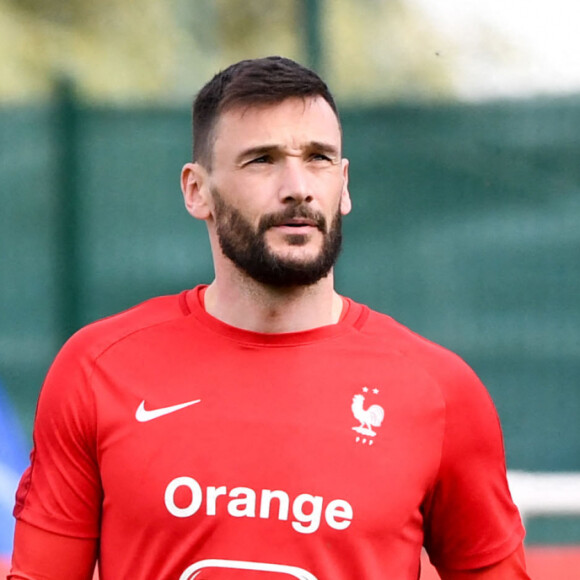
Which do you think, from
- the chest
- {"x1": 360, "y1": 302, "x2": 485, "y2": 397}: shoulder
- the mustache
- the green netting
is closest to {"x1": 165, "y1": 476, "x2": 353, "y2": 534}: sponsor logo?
the chest

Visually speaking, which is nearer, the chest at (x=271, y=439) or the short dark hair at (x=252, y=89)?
the chest at (x=271, y=439)

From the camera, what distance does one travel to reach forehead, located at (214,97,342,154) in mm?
1922

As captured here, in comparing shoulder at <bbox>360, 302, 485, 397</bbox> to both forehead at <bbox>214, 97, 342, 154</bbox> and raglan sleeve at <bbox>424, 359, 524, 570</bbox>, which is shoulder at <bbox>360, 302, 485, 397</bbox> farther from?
forehead at <bbox>214, 97, 342, 154</bbox>

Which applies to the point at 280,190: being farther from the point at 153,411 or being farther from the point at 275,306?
the point at 153,411

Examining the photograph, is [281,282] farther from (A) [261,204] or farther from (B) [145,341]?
(B) [145,341]

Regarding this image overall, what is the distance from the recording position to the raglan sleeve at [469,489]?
1.92 m

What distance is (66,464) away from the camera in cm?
191

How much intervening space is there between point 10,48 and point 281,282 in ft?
7.09

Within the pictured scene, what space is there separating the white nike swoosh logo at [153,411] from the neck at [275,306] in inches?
7.4

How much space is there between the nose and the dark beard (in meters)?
0.02

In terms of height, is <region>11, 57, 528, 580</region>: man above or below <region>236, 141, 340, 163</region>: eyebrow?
below

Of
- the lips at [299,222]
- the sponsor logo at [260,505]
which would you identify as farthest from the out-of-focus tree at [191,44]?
the sponsor logo at [260,505]

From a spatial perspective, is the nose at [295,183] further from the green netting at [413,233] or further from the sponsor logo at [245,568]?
the green netting at [413,233]

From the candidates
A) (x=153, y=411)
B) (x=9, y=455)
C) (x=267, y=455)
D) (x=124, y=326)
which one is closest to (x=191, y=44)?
(x=9, y=455)
